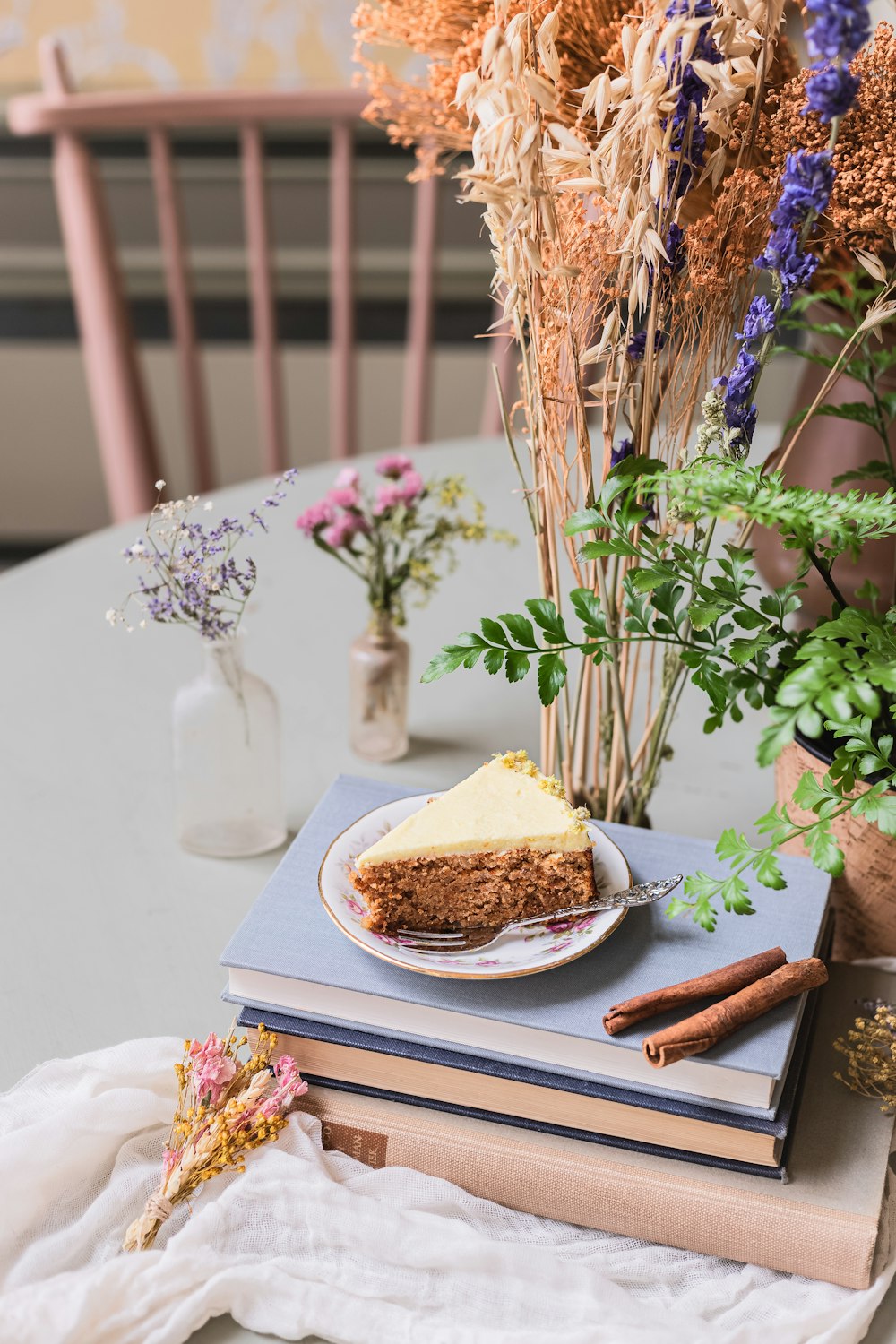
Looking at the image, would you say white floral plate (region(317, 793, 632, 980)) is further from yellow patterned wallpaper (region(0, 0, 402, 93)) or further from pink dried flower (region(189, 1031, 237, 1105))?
yellow patterned wallpaper (region(0, 0, 402, 93))

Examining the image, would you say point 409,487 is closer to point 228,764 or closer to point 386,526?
point 386,526

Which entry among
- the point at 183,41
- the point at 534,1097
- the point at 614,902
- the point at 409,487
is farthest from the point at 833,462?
the point at 183,41

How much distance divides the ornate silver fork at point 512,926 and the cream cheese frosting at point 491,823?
0.11 ft

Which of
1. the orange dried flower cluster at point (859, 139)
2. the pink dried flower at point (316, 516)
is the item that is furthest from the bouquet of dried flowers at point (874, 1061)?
the pink dried flower at point (316, 516)

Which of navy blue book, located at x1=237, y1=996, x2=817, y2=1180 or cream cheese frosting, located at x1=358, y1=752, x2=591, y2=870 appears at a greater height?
cream cheese frosting, located at x1=358, y1=752, x2=591, y2=870

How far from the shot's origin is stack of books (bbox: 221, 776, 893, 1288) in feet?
2.01

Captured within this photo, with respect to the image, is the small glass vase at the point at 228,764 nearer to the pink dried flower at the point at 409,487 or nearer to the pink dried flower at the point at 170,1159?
the pink dried flower at the point at 409,487

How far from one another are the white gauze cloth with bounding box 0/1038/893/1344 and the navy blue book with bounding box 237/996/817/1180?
36 millimetres

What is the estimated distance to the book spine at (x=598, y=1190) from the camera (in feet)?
1.98

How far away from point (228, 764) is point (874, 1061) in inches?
18.4

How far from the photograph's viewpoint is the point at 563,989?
657 millimetres

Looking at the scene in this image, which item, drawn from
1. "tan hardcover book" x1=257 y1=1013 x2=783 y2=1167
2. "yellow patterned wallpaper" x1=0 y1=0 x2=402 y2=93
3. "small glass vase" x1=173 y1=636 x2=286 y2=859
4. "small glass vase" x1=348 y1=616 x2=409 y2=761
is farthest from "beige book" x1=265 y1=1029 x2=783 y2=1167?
"yellow patterned wallpaper" x1=0 y1=0 x2=402 y2=93

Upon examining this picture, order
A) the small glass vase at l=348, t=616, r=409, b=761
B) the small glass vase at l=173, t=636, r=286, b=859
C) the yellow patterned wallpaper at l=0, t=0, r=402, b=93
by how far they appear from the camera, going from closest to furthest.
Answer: the small glass vase at l=173, t=636, r=286, b=859 → the small glass vase at l=348, t=616, r=409, b=761 → the yellow patterned wallpaper at l=0, t=0, r=402, b=93

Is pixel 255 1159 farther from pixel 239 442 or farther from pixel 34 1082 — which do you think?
pixel 239 442
